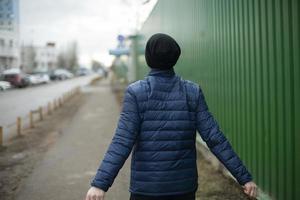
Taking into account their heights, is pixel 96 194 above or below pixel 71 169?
above

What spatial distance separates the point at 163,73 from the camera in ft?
9.25

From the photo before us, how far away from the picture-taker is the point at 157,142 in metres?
2.74

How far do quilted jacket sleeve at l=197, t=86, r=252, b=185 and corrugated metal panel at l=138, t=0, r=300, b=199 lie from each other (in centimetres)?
129

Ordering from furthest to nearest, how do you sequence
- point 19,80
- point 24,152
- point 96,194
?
point 19,80, point 24,152, point 96,194

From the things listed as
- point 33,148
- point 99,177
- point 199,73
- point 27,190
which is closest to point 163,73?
point 99,177

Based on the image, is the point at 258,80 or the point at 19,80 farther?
the point at 19,80

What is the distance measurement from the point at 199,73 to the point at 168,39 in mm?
5785

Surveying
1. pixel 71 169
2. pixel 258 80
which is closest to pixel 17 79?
pixel 71 169

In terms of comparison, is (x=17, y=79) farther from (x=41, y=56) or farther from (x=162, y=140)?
(x=41, y=56)

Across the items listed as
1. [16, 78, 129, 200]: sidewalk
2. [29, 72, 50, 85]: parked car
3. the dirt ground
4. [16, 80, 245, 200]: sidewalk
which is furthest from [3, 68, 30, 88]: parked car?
[16, 80, 245, 200]: sidewalk

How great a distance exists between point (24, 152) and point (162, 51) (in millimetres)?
7924

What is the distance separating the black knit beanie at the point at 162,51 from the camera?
8.95 ft

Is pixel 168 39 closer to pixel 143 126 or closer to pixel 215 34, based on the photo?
pixel 143 126

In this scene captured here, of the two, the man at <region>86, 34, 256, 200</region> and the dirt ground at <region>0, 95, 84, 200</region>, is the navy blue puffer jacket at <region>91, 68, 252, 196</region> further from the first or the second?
the dirt ground at <region>0, 95, 84, 200</region>
